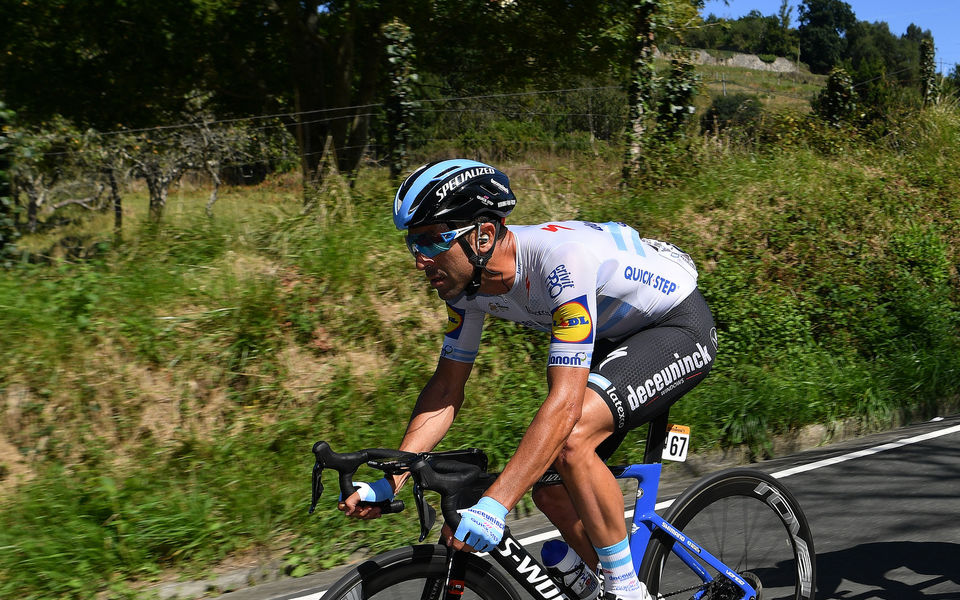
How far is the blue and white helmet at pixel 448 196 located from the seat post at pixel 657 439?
955 millimetres

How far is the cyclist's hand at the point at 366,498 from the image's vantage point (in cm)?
228

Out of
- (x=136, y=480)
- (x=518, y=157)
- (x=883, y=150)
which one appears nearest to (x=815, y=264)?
(x=518, y=157)

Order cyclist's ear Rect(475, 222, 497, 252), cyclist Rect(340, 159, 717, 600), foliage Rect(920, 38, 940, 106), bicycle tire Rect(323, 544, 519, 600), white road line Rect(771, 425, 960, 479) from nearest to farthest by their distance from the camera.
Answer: bicycle tire Rect(323, 544, 519, 600) → cyclist Rect(340, 159, 717, 600) → cyclist's ear Rect(475, 222, 497, 252) → white road line Rect(771, 425, 960, 479) → foliage Rect(920, 38, 940, 106)

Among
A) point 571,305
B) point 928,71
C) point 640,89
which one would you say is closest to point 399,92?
point 640,89

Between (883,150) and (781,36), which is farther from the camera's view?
(781,36)

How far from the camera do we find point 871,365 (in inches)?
317

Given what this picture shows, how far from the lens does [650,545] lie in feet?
9.16

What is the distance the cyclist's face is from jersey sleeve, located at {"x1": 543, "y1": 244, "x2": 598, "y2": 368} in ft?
0.85

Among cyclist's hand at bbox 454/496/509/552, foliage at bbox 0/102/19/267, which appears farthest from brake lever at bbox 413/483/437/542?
foliage at bbox 0/102/19/267

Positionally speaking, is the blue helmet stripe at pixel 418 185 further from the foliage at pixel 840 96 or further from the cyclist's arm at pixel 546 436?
the foliage at pixel 840 96

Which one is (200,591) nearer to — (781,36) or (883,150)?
(883,150)

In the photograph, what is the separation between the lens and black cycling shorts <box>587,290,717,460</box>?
8.56 ft

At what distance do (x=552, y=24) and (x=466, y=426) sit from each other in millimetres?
12373

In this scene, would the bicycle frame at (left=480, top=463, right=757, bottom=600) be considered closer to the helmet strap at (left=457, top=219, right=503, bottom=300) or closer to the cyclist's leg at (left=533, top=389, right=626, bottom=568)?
the cyclist's leg at (left=533, top=389, right=626, bottom=568)
